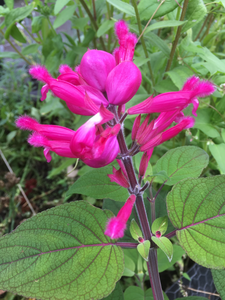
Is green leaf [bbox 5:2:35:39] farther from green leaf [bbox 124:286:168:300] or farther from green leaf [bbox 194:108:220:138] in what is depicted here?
green leaf [bbox 124:286:168:300]

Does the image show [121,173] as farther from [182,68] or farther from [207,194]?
[182,68]

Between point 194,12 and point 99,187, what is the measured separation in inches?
19.6

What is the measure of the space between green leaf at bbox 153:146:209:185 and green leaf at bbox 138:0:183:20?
12.2 inches

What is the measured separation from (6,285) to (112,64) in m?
0.34

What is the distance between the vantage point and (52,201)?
3.66 ft

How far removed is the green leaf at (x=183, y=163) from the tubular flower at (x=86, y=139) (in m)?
0.23

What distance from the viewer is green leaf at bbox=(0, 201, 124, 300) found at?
337 mm

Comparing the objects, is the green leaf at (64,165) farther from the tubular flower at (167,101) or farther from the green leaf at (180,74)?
the tubular flower at (167,101)

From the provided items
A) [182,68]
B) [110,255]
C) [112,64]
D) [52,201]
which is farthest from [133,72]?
[52,201]

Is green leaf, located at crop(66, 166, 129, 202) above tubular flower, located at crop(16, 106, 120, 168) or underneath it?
underneath

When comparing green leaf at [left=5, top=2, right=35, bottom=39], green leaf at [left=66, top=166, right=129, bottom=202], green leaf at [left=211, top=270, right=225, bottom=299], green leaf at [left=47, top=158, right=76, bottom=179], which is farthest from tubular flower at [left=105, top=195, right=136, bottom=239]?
green leaf at [left=5, top=2, right=35, bottom=39]

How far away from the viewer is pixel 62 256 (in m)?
0.36

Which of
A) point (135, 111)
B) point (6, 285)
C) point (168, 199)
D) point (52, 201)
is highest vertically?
point (135, 111)

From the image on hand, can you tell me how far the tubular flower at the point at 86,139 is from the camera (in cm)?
27
